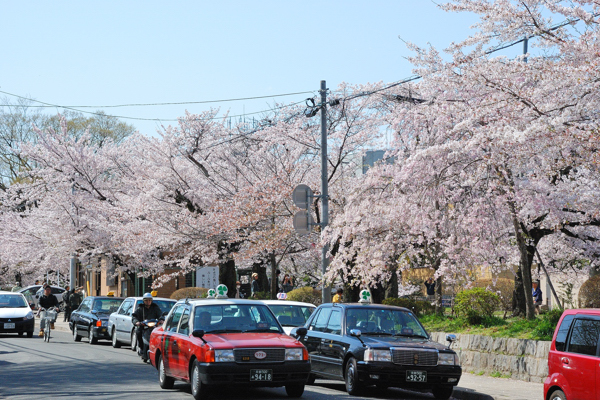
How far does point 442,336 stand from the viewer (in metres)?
17.1

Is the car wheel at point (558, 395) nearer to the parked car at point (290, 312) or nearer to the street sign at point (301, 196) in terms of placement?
the parked car at point (290, 312)

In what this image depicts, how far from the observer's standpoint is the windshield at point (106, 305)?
25.5m

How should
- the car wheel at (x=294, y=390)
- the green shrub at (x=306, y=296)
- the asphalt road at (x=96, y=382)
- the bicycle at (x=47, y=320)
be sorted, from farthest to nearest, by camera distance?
the green shrub at (x=306, y=296) → the bicycle at (x=47, y=320) → the asphalt road at (x=96, y=382) → the car wheel at (x=294, y=390)

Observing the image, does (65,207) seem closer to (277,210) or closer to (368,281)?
(277,210)

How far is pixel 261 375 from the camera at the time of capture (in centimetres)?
1073

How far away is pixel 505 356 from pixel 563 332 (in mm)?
5889

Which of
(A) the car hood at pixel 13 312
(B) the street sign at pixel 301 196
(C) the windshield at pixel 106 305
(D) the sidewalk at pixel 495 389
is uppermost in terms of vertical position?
(B) the street sign at pixel 301 196

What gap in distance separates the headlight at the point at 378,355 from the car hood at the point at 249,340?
4.56 feet

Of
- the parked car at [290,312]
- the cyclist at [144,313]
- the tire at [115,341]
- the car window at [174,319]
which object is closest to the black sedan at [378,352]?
the car window at [174,319]

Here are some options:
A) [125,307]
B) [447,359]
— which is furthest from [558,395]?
[125,307]

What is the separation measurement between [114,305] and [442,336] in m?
13.2

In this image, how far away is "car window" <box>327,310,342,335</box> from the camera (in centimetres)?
1329

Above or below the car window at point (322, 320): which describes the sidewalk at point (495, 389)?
below

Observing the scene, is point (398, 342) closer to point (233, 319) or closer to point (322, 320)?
point (322, 320)
